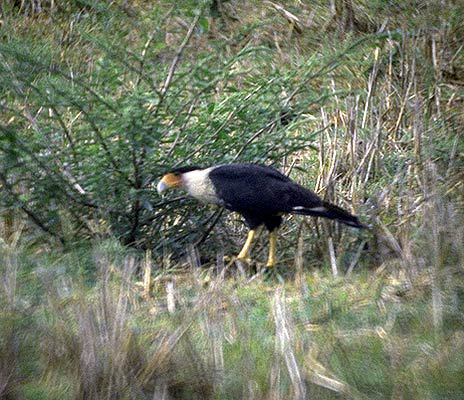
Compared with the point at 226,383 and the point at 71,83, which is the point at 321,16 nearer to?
the point at 71,83

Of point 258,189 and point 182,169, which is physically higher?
point 182,169

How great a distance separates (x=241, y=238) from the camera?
8.16m

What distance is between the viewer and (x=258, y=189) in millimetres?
7008

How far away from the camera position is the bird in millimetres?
6914

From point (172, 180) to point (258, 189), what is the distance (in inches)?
22.0

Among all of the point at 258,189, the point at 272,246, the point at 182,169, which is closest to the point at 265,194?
the point at 258,189

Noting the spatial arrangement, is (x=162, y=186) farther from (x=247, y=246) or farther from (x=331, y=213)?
(x=331, y=213)

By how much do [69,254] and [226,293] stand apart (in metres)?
1.66

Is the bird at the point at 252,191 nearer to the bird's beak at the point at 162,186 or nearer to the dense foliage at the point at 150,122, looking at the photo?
the bird's beak at the point at 162,186

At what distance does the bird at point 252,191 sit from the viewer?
22.7 ft

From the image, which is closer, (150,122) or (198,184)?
(150,122)

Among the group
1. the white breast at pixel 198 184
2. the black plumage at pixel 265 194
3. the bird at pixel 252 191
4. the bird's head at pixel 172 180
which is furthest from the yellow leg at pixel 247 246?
the bird's head at pixel 172 180

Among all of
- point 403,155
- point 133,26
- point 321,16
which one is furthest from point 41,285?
point 321,16

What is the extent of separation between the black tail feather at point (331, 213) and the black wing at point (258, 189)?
0.06 meters
